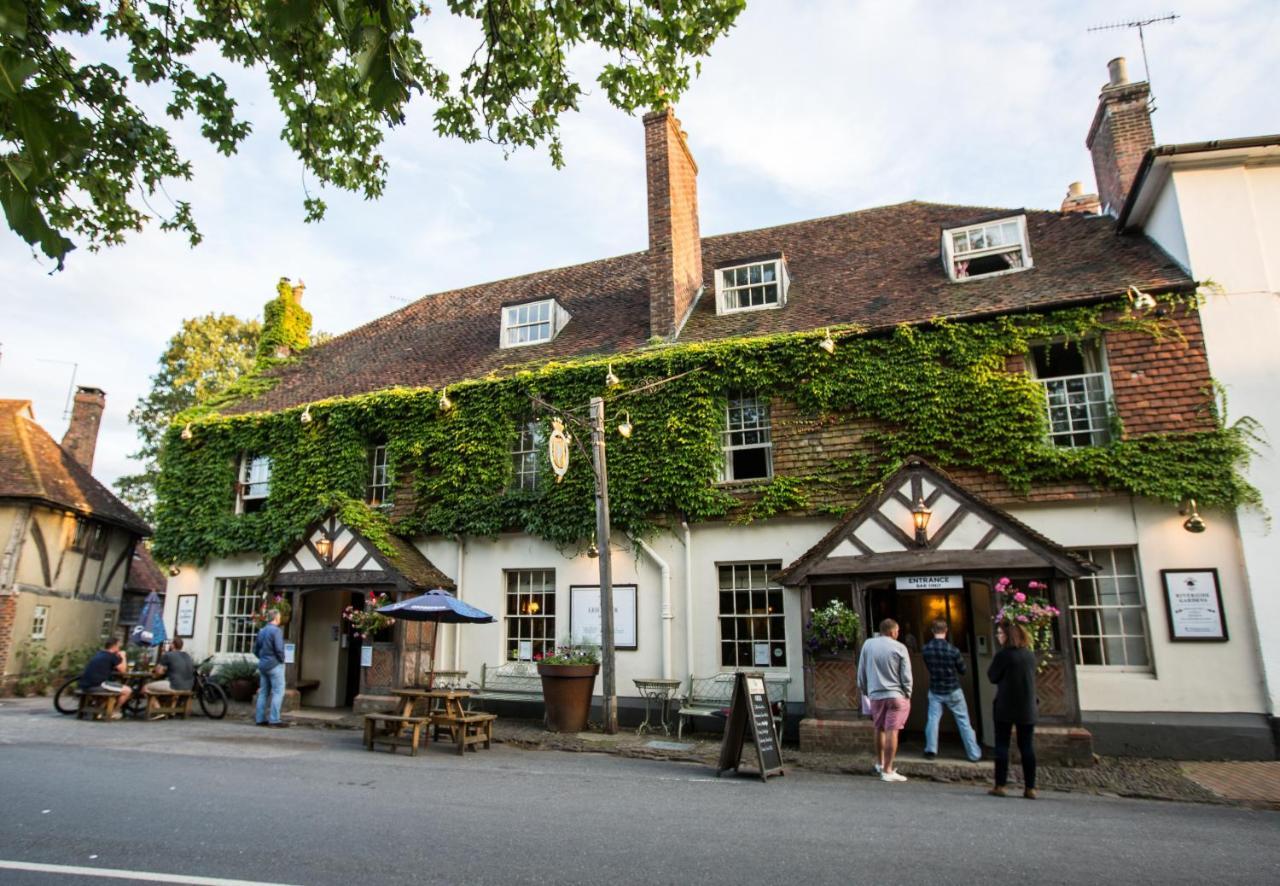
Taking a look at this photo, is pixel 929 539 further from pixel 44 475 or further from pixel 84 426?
pixel 84 426

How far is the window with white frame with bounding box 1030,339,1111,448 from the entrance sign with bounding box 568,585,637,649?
7296 millimetres

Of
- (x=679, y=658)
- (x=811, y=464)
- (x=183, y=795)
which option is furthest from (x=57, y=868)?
(x=811, y=464)

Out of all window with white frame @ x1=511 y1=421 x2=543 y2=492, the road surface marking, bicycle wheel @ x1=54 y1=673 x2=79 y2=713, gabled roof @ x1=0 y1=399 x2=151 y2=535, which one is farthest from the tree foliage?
gabled roof @ x1=0 y1=399 x2=151 y2=535

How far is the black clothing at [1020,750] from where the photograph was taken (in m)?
7.96

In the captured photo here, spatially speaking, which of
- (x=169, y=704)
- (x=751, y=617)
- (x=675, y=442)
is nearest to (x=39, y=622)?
(x=169, y=704)

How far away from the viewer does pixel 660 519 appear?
44.8ft

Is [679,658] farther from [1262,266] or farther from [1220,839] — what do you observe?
[1262,266]

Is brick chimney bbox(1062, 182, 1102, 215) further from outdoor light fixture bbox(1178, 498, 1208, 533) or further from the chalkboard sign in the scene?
the chalkboard sign

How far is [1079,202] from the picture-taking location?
16.1 metres

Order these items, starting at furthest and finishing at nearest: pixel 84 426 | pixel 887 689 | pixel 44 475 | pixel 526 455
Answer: pixel 84 426
pixel 44 475
pixel 526 455
pixel 887 689

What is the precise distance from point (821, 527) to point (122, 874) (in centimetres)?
1002

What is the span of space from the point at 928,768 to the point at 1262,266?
8769 millimetres

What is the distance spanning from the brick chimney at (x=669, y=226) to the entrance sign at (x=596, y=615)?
512cm

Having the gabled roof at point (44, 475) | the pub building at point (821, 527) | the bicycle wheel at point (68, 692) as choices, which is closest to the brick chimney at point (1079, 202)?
the pub building at point (821, 527)
